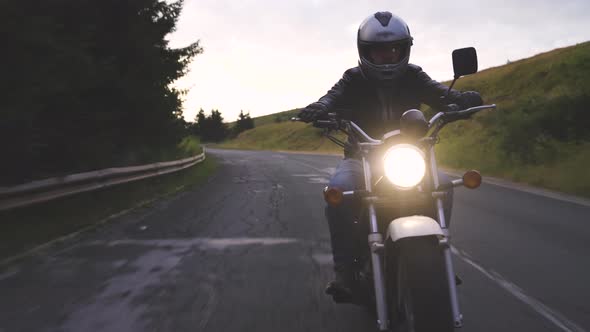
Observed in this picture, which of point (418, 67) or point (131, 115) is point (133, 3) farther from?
point (418, 67)

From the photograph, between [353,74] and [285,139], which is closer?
[353,74]

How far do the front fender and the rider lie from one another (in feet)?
2.28

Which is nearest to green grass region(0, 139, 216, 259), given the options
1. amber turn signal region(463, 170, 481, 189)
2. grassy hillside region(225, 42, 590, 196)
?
grassy hillside region(225, 42, 590, 196)

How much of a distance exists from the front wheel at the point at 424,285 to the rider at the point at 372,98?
780mm

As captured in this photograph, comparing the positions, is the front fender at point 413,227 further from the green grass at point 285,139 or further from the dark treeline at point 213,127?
the dark treeline at point 213,127

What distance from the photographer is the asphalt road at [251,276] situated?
4027 mm

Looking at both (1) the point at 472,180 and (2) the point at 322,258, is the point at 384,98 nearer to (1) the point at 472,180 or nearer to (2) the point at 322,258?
(1) the point at 472,180

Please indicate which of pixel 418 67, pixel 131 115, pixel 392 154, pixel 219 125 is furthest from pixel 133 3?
pixel 219 125

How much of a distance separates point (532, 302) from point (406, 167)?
213 centimetres

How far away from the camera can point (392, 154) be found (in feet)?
10.1

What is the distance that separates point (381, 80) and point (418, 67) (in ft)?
1.57

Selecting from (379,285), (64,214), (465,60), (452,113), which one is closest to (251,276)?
(379,285)

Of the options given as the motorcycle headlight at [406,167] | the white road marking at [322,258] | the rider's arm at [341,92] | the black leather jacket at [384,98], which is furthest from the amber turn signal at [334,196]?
the white road marking at [322,258]

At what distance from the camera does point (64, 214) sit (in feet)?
30.5
